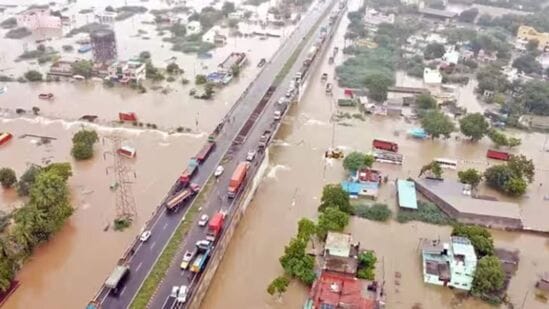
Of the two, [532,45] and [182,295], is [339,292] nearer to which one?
[182,295]

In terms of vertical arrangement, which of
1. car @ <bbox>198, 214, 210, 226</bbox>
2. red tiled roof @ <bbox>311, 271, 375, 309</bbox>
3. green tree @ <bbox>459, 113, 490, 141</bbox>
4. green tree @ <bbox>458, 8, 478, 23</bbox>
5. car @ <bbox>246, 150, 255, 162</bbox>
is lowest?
car @ <bbox>198, 214, 210, 226</bbox>

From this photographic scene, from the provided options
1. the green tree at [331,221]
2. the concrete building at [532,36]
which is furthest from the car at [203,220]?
the concrete building at [532,36]

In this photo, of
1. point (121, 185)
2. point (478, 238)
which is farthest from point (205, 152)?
point (478, 238)

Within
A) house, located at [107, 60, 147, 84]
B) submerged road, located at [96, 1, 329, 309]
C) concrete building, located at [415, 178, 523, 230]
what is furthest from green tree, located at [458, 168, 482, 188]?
house, located at [107, 60, 147, 84]

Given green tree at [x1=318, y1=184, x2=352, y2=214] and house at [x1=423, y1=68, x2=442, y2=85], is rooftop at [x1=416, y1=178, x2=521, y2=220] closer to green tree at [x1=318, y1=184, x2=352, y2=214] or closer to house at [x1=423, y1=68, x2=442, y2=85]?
green tree at [x1=318, y1=184, x2=352, y2=214]

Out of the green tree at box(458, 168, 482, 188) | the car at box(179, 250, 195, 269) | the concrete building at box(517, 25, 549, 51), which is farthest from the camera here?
the concrete building at box(517, 25, 549, 51)

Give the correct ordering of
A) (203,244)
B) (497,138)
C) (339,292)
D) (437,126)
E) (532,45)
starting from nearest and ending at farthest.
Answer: (339,292) → (203,244) → (497,138) → (437,126) → (532,45)

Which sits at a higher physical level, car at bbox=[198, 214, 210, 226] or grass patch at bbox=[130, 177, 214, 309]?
car at bbox=[198, 214, 210, 226]
